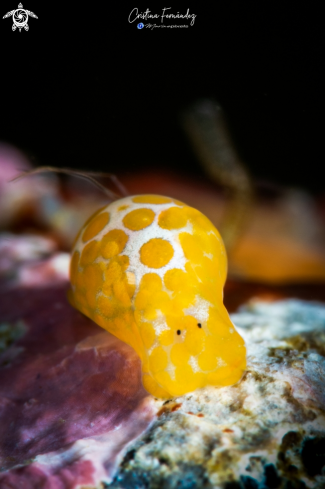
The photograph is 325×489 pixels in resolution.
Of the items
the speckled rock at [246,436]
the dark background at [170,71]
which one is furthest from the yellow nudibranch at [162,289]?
the dark background at [170,71]

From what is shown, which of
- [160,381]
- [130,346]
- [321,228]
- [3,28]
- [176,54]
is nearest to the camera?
[160,381]

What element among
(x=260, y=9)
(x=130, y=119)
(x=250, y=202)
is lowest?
(x=250, y=202)

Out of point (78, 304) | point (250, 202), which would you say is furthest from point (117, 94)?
point (78, 304)

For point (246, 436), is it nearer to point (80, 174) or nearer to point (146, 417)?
point (146, 417)

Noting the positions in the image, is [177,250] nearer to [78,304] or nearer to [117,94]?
[78,304]

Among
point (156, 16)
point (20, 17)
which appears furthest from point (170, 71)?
point (20, 17)

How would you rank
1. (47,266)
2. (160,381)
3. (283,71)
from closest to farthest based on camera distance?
(160,381), (47,266), (283,71)

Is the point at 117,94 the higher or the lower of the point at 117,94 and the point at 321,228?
Answer: the higher
